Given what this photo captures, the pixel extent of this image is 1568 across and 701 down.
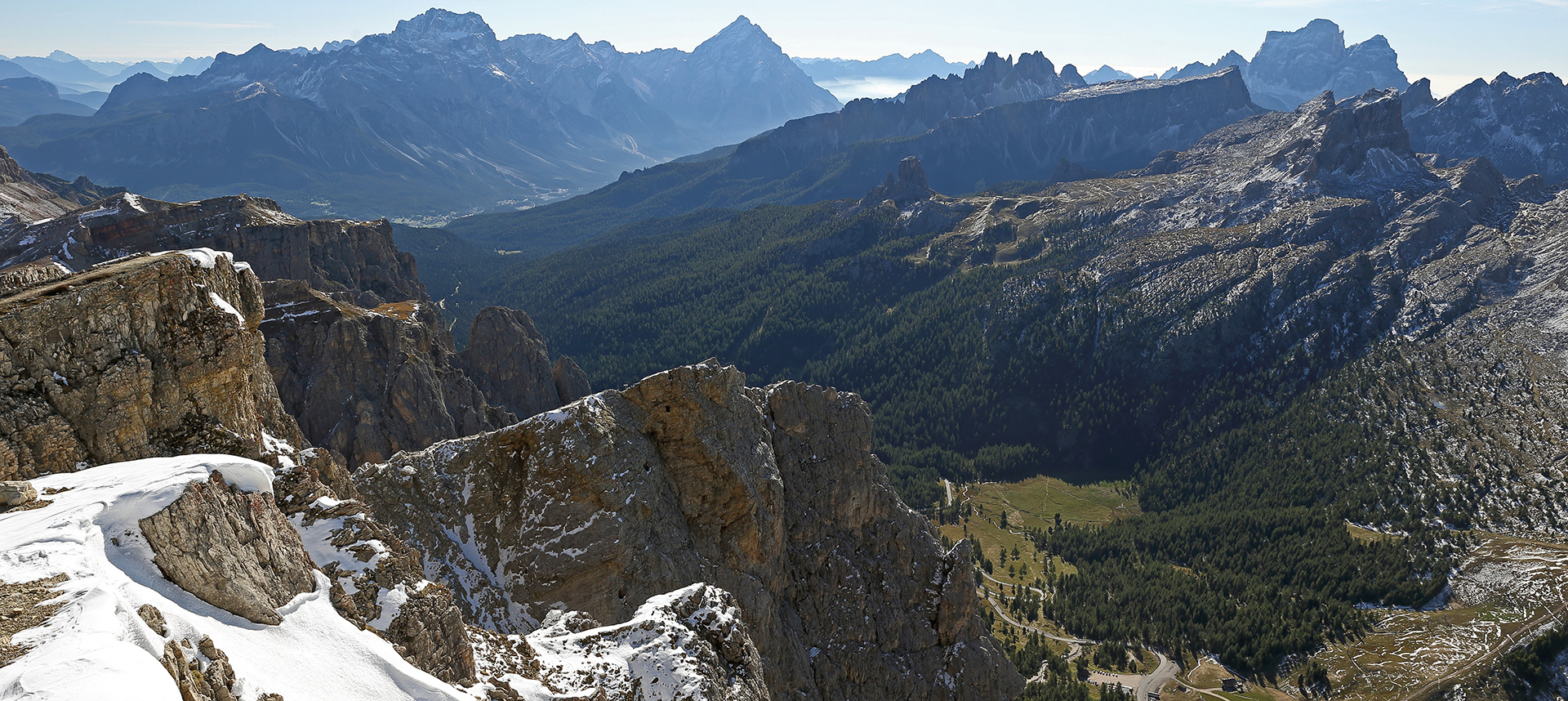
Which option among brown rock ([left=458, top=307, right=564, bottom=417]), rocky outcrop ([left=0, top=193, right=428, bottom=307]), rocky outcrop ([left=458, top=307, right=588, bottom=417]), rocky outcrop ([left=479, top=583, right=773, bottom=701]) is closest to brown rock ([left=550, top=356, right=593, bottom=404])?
rocky outcrop ([left=458, top=307, right=588, bottom=417])

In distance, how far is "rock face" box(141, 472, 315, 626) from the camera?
19938mm

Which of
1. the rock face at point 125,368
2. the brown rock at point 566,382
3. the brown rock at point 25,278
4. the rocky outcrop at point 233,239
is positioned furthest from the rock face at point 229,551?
the brown rock at point 566,382

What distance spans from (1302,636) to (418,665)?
410 ft

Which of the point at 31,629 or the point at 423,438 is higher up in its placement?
the point at 31,629

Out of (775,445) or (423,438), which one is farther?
(423,438)

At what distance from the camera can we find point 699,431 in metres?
47.6

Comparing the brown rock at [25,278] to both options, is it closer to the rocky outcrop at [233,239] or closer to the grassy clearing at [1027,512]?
the rocky outcrop at [233,239]

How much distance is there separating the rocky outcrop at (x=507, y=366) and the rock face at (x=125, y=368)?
71541mm

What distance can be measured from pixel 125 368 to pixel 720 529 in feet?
94.1

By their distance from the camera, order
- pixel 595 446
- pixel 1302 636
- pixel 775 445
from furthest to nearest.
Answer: pixel 1302 636, pixel 775 445, pixel 595 446

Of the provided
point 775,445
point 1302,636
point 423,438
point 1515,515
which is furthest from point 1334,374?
point 423,438

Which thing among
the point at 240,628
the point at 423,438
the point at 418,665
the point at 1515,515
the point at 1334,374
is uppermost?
the point at 240,628

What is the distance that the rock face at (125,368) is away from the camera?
24625 millimetres

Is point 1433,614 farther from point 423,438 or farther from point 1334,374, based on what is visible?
point 423,438
